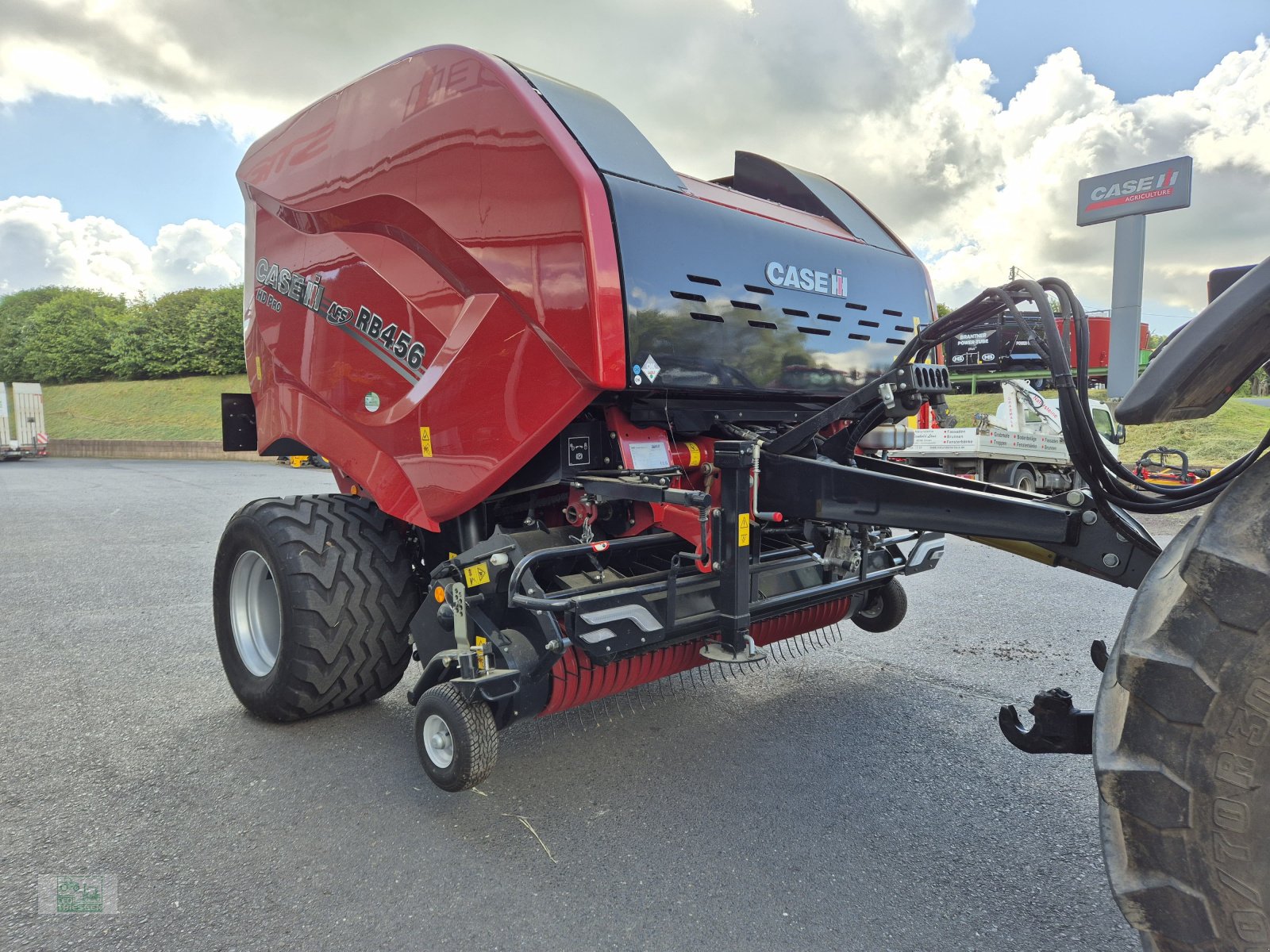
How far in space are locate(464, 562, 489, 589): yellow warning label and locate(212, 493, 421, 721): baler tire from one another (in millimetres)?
862

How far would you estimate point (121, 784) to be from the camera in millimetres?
3035

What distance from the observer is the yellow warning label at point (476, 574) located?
110 inches

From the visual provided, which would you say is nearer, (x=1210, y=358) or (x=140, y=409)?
(x=1210, y=358)

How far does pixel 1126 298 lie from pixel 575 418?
2025 cm

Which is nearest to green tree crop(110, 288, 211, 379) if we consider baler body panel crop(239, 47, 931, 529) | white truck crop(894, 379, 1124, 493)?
white truck crop(894, 379, 1124, 493)

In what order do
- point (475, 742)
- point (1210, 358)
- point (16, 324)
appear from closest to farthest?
point (1210, 358)
point (475, 742)
point (16, 324)

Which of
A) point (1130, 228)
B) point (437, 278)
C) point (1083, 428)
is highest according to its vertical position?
point (1130, 228)

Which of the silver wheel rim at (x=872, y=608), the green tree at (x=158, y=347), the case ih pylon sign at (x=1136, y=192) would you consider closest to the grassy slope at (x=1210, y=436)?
the case ih pylon sign at (x=1136, y=192)

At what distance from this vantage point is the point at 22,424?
26422 mm

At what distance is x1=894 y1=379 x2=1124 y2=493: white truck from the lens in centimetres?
1224

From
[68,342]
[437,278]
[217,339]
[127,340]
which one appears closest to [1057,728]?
[437,278]

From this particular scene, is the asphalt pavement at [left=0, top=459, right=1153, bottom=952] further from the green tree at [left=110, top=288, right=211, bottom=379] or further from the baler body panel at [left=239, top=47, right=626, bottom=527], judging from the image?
the green tree at [left=110, top=288, right=211, bottom=379]

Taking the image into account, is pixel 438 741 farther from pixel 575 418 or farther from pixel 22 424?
pixel 22 424

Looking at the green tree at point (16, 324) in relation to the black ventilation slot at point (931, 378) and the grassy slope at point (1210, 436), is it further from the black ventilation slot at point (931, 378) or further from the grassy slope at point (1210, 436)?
the black ventilation slot at point (931, 378)
